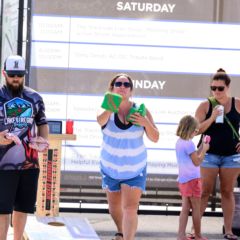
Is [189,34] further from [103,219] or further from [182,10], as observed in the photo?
[103,219]

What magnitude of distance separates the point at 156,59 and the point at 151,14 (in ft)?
1.58

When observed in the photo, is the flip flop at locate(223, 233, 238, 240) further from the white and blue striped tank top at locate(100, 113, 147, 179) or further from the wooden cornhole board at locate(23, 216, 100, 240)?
the white and blue striped tank top at locate(100, 113, 147, 179)

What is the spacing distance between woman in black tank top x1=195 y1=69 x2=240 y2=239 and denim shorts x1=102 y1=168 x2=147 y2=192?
1233 millimetres

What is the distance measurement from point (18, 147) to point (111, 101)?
81 centimetres

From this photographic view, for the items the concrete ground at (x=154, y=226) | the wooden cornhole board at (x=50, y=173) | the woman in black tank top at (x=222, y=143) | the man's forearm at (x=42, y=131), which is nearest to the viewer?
the man's forearm at (x=42, y=131)

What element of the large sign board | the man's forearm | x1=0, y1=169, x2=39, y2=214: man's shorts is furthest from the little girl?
x1=0, y1=169, x2=39, y2=214: man's shorts

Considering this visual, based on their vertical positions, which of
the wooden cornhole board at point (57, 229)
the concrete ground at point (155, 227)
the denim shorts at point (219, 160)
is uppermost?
the denim shorts at point (219, 160)

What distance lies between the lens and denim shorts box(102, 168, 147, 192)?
5.37 m

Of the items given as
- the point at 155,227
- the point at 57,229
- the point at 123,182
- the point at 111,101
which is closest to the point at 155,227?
the point at 155,227

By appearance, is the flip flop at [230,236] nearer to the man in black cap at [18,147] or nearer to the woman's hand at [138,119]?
the woman's hand at [138,119]

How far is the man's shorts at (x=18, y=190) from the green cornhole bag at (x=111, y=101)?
2.44ft

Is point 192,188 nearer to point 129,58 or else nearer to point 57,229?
point 57,229

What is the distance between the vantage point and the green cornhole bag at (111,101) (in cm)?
518

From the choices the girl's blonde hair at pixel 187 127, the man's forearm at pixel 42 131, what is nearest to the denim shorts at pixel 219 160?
the girl's blonde hair at pixel 187 127
